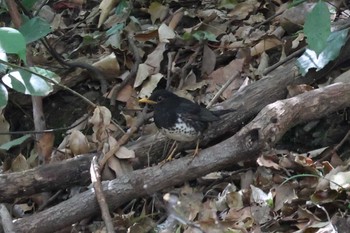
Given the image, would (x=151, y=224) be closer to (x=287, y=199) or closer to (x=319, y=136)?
(x=287, y=199)

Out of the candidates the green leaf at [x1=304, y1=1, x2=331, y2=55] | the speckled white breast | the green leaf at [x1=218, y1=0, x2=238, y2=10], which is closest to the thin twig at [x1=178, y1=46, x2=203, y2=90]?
the green leaf at [x1=218, y1=0, x2=238, y2=10]

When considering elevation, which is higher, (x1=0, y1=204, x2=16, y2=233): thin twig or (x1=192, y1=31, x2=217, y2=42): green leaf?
(x1=192, y1=31, x2=217, y2=42): green leaf

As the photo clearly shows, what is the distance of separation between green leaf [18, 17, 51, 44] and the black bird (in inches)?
33.4

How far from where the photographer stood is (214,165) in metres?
3.71

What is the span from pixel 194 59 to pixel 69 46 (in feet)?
4.01

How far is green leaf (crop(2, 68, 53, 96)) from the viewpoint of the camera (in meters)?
3.42

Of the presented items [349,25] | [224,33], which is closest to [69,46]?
[224,33]

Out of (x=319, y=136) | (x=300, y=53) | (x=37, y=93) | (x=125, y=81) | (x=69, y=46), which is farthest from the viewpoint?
(x=69, y=46)

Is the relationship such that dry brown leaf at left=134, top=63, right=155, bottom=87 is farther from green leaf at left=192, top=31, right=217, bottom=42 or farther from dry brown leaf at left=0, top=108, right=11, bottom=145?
dry brown leaf at left=0, top=108, right=11, bottom=145

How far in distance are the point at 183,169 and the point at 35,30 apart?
113cm

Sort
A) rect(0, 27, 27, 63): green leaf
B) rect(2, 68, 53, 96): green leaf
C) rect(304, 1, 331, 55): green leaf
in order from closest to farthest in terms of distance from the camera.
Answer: rect(0, 27, 27, 63): green leaf → rect(304, 1, 331, 55): green leaf → rect(2, 68, 53, 96): green leaf

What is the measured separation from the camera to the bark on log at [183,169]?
356 centimetres

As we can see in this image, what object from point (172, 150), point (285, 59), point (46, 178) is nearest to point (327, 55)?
point (285, 59)

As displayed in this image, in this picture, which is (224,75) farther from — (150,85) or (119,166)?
(119,166)
